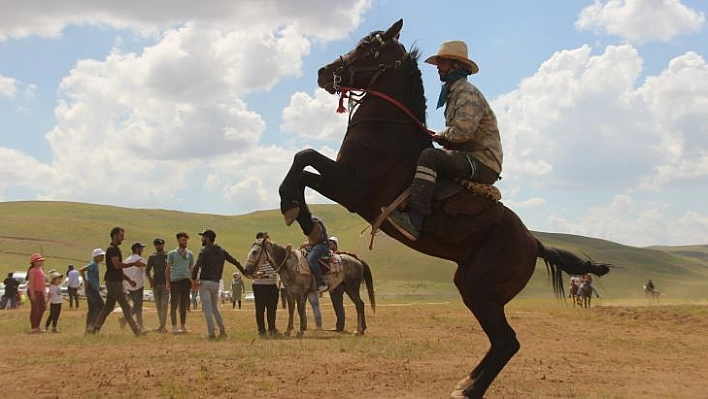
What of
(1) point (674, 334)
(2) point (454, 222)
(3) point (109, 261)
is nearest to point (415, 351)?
(2) point (454, 222)

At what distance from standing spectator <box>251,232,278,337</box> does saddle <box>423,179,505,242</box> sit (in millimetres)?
11175

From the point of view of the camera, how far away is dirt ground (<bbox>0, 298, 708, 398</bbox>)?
30.8ft

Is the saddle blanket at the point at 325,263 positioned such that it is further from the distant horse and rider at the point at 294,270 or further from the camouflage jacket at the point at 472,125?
the camouflage jacket at the point at 472,125

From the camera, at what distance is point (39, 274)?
2116 centimetres

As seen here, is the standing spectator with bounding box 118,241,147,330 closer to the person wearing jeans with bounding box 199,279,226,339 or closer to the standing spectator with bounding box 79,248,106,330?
the standing spectator with bounding box 79,248,106,330

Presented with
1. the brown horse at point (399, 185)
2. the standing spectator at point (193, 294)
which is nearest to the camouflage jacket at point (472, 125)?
the brown horse at point (399, 185)

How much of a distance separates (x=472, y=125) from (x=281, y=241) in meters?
130

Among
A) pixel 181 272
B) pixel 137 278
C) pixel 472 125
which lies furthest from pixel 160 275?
pixel 472 125

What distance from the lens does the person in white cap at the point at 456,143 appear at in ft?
24.8

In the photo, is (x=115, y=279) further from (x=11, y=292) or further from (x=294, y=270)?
(x=11, y=292)

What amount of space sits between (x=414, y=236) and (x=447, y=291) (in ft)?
261

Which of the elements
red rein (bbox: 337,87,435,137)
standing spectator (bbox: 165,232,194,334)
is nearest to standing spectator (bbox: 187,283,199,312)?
standing spectator (bbox: 165,232,194,334)

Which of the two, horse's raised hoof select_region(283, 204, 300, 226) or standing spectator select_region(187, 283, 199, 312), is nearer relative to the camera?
horse's raised hoof select_region(283, 204, 300, 226)

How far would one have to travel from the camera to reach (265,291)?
733 inches
